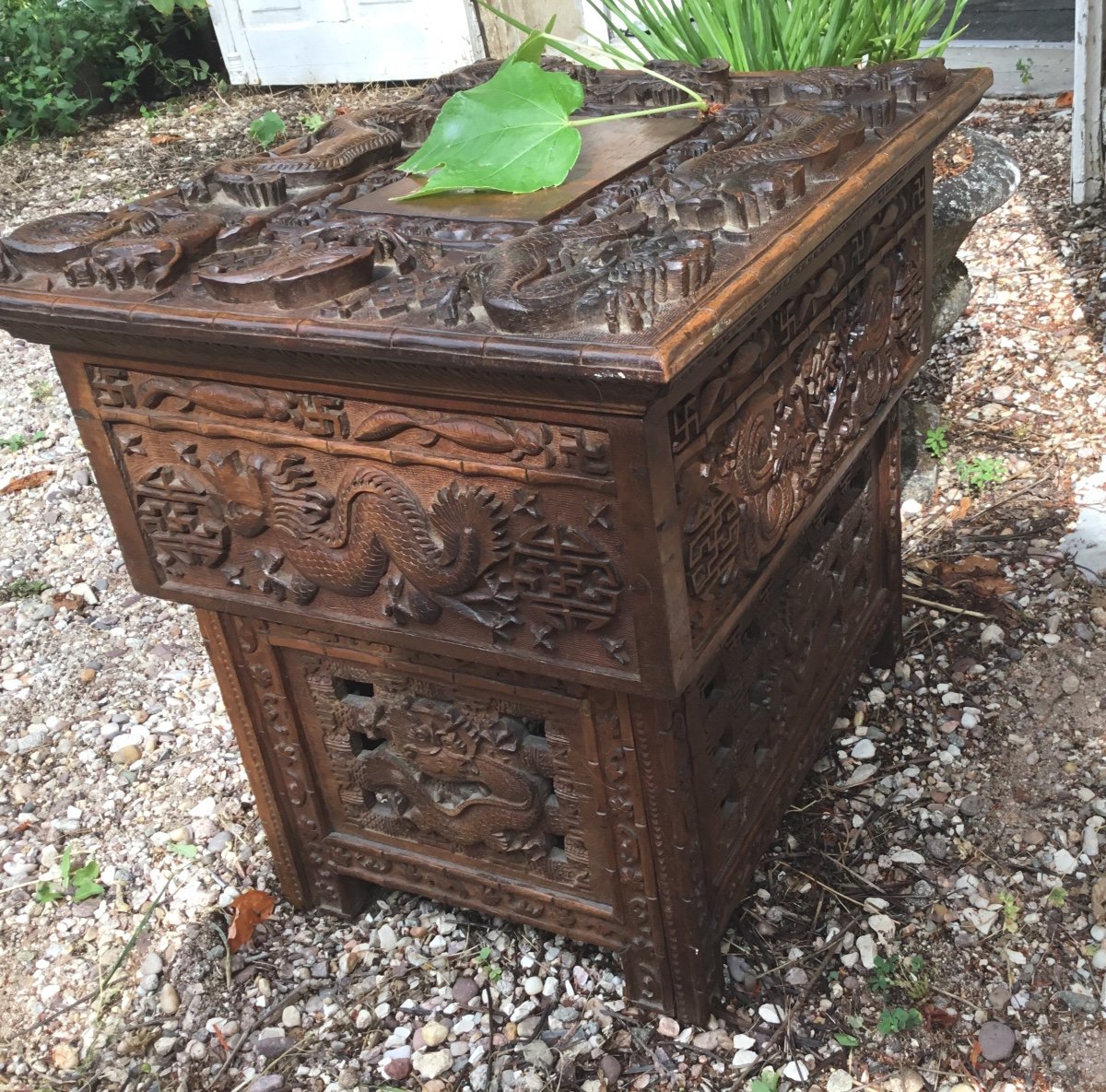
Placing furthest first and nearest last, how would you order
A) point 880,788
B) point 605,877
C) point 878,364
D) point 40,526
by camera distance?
1. point 40,526
2. point 880,788
3. point 878,364
4. point 605,877

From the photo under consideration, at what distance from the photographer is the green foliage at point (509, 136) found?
154cm

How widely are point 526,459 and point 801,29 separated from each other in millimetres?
1572

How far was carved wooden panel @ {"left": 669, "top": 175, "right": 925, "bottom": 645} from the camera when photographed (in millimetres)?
1318

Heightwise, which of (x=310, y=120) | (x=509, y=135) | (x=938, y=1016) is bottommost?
(x=938, y=1016)

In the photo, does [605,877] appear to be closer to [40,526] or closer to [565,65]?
[565,65]

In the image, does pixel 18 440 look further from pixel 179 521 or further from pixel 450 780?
pixel 450 780

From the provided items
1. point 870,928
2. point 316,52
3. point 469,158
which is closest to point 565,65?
point 469,158

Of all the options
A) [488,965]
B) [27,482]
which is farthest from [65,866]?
[27,482]

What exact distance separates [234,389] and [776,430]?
0.64 m

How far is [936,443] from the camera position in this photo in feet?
9.53

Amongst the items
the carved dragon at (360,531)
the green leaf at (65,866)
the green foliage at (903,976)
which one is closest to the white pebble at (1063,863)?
the green foliage at (903,976)

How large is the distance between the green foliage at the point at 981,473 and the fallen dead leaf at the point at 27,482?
2.37 metres

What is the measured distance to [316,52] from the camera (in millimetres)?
5691

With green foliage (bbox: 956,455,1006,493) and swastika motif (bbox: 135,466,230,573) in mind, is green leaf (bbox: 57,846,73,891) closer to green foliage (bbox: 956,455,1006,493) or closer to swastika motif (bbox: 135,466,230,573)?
swastika motif (bbox: 135,466,230,573)
